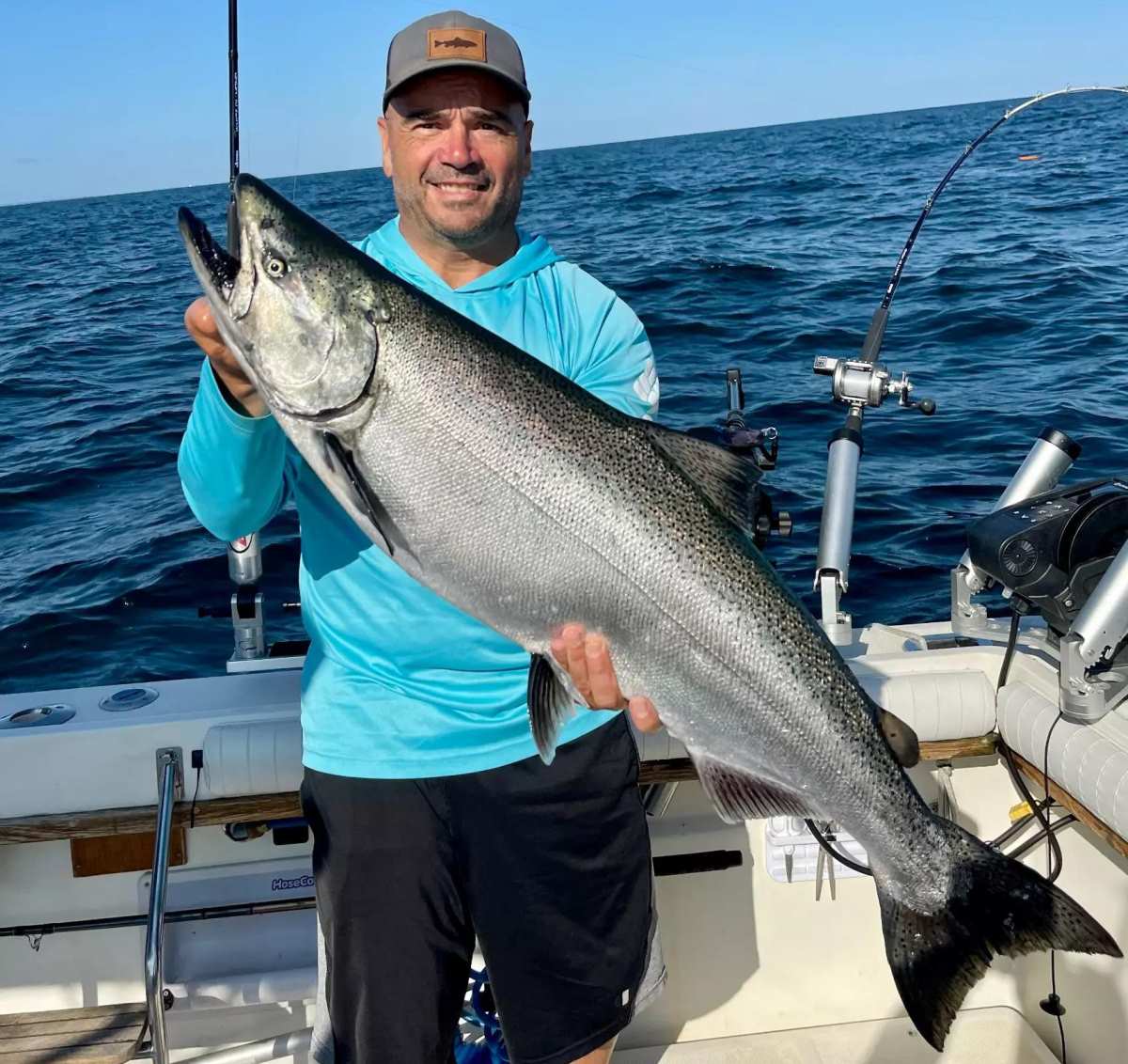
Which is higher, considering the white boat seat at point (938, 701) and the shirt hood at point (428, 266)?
the shirt hood at point (428, 266)

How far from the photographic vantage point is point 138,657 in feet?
27.1

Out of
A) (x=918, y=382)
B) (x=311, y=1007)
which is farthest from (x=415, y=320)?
(x=918, y=382)

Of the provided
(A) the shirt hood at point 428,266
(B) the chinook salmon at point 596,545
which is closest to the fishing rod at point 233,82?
(A) the shirt hood at point 428,266

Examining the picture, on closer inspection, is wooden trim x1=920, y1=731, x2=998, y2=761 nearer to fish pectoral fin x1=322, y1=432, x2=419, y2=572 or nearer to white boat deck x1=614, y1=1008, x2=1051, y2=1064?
white boat deck x1=614, y1=1008, x2=1051, y2=1064

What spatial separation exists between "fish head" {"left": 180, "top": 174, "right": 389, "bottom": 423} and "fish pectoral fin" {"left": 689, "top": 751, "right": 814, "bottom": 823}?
4.14 ft

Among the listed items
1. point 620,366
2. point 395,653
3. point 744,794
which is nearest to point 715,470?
point 620,366

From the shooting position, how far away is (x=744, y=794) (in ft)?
9.45

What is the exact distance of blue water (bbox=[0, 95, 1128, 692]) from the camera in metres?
8.80

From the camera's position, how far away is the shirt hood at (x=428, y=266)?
309cm

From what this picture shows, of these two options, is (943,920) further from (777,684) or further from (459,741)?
(459,741)

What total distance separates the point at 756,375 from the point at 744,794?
36.1 ft

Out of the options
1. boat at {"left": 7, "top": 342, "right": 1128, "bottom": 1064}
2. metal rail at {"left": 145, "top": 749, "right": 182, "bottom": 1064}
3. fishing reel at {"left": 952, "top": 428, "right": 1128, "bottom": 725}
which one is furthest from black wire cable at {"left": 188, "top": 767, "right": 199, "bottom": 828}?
fishing reel at {"left": 952, "top": 428, "right": 1128, "bottom": 725}

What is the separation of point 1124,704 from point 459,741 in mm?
2216

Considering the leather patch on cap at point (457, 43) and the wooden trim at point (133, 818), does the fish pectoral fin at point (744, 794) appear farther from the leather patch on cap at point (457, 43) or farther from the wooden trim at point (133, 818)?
the leather patch on cap at point (457, 43)
